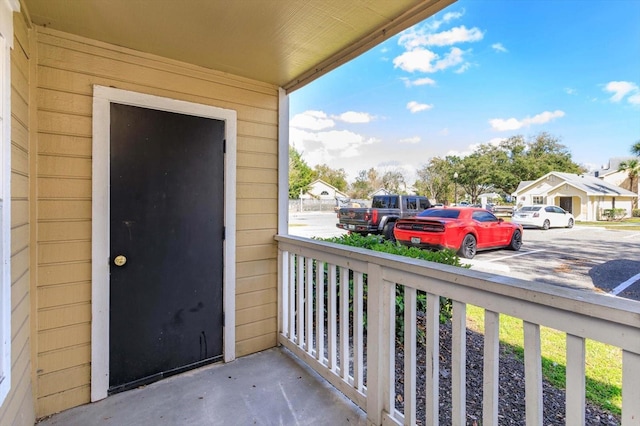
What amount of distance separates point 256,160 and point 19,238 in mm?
1477

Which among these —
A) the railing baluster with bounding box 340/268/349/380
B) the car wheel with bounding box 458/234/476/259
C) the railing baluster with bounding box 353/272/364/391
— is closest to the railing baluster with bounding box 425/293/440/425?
the railing baluster with bounding box 353/272/364/391

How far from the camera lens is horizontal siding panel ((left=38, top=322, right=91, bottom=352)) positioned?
1.73m

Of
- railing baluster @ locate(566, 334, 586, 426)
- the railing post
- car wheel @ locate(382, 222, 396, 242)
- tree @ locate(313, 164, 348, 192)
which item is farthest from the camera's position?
tree @ locate(313, 164, 348, 192)

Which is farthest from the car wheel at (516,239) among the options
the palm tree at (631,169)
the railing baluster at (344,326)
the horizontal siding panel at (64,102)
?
the horizontal siding panel at (64,102)

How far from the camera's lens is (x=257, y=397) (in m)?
1.92

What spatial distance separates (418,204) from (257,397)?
9.85ft

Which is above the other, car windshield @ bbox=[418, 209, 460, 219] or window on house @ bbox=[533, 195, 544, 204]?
window on house @ bbox=[533, 195, 544, 204]

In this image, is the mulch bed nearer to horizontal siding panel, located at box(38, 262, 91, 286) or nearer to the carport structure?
the carport structure

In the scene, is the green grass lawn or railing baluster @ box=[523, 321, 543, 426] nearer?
railing baluster @ box=[523, 321, 543, 426]

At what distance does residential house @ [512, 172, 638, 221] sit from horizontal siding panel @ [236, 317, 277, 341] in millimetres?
2066

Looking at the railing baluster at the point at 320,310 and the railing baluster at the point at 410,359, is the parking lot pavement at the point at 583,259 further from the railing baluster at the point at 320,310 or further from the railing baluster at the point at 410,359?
the railing baluster at the point at 320,310

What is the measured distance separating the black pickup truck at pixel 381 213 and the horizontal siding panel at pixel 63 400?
10.6 feet

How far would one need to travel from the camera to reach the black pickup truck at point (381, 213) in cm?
420

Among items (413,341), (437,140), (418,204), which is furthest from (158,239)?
(418,204)
